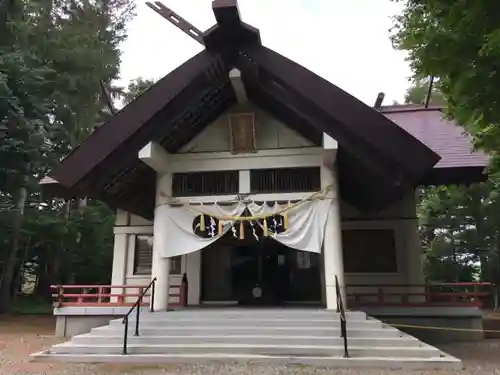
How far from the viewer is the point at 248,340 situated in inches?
265

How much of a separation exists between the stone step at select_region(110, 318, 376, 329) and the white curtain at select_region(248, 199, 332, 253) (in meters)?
1.45

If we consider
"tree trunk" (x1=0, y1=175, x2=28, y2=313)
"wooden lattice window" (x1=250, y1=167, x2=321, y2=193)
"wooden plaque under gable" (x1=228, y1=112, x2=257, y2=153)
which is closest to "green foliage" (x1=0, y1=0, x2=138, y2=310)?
"tree trunk" (x1=0, y1=175, x2=28, y2=313)

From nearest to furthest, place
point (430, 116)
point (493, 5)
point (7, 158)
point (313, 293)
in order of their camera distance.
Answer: point (493, 5) < point (313, 293) < point (430, 116) < point (7, 158)

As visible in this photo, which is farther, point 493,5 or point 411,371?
point 411,371

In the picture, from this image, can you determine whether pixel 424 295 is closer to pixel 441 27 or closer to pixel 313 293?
pixel 313 293

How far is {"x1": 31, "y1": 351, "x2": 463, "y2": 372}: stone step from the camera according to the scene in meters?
5.88

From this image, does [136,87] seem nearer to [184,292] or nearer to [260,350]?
[184,292]

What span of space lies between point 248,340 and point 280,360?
0.68 metres

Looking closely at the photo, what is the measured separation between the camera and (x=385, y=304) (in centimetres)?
994

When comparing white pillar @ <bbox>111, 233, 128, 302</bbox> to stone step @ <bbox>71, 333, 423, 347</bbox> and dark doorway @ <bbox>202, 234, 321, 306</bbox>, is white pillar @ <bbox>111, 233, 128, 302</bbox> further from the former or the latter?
stone step @ <bbox>71, 333, 423, 347</bbox>

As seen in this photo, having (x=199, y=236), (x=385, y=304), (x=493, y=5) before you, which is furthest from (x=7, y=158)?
(x=493, y=5)

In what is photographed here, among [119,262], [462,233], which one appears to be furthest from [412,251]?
[462,233]

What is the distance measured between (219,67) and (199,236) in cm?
316

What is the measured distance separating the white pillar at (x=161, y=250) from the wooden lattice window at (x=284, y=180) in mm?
1693
